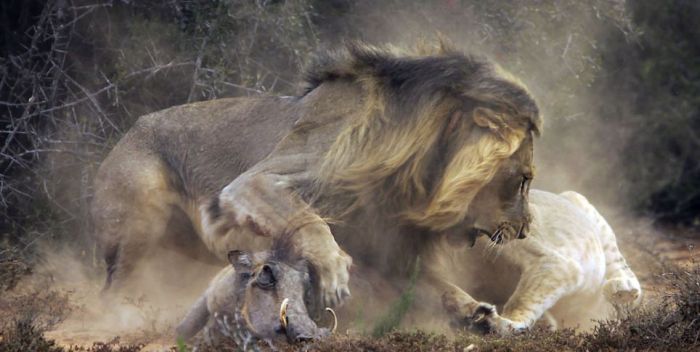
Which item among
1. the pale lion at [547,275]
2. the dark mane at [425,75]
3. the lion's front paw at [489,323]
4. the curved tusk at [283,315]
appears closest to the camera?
the curved tusk at [283,315]

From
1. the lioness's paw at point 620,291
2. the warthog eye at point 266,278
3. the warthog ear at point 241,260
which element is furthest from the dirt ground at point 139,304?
the warthog ear at point 241,260

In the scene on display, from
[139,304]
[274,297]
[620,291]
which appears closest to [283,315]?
[274,297]

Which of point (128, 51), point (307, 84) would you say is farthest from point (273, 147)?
point (128, 51)

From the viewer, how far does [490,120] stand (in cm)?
500

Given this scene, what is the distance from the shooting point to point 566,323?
5742 mm

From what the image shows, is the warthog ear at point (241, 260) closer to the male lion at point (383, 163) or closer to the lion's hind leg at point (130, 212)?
the male lion at point (383, 163)

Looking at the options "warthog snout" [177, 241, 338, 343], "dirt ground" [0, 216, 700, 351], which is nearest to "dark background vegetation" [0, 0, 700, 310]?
"dirt ground" [0, 216, 700, 351]

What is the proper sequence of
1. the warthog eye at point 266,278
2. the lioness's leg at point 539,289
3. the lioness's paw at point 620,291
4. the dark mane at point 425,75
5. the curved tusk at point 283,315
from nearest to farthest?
the curved tusk at point 283,315 → the warthog eye at point 266,278 → the dark mane at point 425,75 → the lioness's leg at point 539,289 → the lioness's paw at point 620,291

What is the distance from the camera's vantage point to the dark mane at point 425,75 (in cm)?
506

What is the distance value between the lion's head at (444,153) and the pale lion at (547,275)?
34cm

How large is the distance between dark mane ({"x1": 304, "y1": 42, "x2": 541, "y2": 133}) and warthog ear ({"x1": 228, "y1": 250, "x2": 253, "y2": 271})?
1187 mm

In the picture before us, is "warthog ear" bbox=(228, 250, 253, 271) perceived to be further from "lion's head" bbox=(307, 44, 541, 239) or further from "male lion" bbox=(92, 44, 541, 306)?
"lion's head" bbox=(307, 44, 541, 239)

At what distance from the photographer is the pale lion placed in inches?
215

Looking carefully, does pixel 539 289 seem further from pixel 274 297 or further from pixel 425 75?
pixel 274 297
